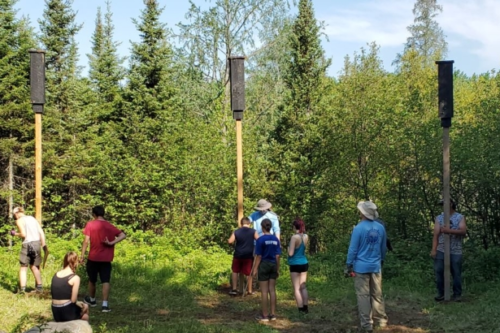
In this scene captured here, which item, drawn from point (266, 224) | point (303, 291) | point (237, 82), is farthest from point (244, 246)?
point (237, 82)

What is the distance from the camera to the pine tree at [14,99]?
18.3m

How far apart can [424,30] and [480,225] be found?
94.8 feet

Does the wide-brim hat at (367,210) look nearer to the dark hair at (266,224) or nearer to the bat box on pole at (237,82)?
the dark hair at (266,224)

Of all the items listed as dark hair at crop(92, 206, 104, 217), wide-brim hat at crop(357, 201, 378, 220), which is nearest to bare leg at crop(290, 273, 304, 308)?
wide-brim hat at crop(357, 201, 378, 220)

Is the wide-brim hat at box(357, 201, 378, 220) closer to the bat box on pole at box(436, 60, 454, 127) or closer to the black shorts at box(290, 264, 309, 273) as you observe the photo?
the black shorts at box(290, 264, 309, 273)

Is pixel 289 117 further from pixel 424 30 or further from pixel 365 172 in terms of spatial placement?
pixel 424 30

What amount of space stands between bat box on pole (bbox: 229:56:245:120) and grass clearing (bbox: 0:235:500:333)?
11.7ft

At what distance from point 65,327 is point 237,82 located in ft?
20.7

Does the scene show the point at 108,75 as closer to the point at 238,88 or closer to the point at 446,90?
the point at 238,88

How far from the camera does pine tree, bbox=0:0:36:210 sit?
18.3 m

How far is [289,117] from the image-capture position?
19.7m

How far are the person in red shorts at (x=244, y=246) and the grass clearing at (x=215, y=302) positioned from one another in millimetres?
567

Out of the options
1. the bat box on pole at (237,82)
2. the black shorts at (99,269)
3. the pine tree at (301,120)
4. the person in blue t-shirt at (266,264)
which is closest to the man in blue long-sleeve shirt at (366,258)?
the person in blue t-shirt at (266,264)

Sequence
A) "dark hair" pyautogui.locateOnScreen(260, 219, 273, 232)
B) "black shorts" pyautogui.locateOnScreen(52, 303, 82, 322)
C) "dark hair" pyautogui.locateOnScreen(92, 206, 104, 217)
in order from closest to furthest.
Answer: "black shorts" pyautogui.locateOnScreen(52, 303, 82, 322), "dark hair" pyautogui.locateOnScreen(260, 219, 273, 232), "dark hair" pyautogui.locateOnScreen(92, 206, 104, 217)
